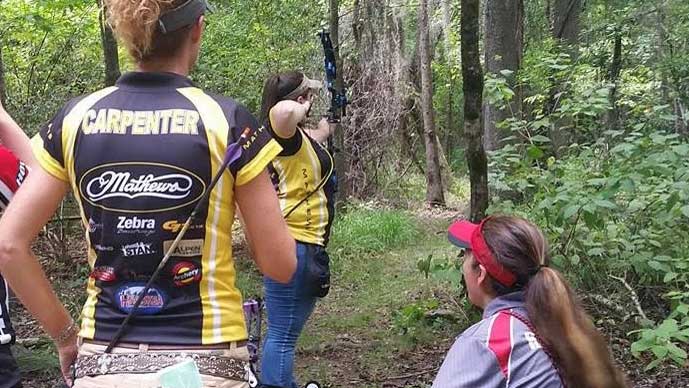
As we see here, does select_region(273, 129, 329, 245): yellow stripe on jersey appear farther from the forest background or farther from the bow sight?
the forest background

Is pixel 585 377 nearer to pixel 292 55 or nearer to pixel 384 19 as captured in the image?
pixel 292 55

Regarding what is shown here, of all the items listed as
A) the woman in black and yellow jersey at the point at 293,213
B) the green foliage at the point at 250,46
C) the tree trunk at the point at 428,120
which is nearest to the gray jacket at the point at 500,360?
the woman in black and yellow jersey at the point at 293,213

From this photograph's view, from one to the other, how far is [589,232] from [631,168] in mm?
596

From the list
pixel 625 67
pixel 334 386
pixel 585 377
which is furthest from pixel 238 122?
pixel 625 67

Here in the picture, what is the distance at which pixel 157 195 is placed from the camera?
1702mm

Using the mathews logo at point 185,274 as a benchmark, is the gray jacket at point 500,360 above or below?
below

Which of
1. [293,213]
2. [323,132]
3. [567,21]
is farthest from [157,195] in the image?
[567,21]

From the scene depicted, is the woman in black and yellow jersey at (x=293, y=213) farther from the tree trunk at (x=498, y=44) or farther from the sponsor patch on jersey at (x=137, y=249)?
the tree trunk at (x=498, y=44)

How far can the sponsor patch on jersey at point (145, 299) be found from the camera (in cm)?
172

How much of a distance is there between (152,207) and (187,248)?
0.12 metres

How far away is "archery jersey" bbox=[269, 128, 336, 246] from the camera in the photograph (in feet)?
12.6

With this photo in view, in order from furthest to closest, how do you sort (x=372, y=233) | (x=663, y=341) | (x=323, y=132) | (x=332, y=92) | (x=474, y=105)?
(x=372, y=233), (x=474, y=105), (x=332, y=92), (x=323, y=132), (x=663, y=341)

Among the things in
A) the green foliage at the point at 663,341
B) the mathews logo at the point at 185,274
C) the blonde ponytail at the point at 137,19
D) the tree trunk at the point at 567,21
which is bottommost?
the green foliage at the point at 663,341

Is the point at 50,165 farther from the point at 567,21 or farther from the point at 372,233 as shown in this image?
the point at 567,21
